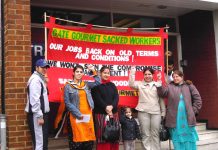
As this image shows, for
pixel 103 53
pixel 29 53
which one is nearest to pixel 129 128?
pixel 103 53

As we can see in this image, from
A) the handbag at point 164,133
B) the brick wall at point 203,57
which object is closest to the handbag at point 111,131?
the handbag at point 164,133

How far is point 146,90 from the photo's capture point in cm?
634

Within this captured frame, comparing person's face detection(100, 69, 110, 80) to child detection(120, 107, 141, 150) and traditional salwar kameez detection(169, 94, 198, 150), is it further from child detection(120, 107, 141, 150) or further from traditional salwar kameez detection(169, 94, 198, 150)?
traditional salwar kameez detection(169, 94, 198, 150)

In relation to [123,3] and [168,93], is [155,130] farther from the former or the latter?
[123,3]

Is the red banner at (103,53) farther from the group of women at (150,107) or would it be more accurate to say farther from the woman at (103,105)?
the woman at (103,105)

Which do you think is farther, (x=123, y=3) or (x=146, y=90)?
(x=123, y=3)

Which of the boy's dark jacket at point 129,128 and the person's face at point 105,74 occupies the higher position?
the person's face at point 105,74

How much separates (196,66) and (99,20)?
2738 mm

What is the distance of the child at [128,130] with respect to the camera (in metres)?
6.12

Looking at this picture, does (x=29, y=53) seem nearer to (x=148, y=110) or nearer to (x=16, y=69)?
(x=16, y=69)

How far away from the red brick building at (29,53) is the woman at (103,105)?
1141 millimetres

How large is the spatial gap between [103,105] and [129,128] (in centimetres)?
68

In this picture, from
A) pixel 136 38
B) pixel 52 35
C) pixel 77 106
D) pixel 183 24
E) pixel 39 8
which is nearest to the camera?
pixel 77 106

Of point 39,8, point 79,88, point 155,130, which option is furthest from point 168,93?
point 39,8
